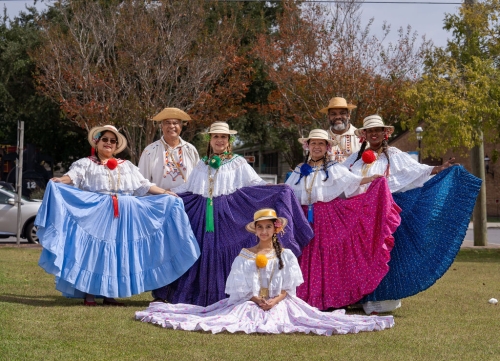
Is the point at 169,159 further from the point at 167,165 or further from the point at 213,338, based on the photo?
the point at 213,338

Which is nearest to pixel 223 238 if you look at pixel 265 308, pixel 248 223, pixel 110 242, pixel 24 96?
pixel 248 223

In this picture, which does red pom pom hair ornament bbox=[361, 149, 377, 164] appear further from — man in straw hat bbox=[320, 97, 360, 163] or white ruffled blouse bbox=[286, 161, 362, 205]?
man in straw hat bbox=[320, 97, 360, 163]

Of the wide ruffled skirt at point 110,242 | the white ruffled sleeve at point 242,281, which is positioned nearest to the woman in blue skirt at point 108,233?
the wide ruffled skirt at point 110,242

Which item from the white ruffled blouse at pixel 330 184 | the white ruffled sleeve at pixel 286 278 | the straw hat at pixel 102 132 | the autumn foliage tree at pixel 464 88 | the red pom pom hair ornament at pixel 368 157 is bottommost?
the white ruffled sleeve at pixel 286 278

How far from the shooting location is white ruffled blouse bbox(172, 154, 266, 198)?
850 centimetres

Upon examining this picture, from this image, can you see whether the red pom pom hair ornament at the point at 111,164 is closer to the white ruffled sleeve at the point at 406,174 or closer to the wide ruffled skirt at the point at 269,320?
the wide ruffled skirt at the point at 269,320

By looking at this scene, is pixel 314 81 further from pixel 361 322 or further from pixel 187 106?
pixel 361 322

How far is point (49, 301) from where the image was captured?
866cm

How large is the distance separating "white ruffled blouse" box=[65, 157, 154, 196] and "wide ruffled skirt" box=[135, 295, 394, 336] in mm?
1782

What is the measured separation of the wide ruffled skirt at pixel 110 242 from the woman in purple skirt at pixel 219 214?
183 millimetres

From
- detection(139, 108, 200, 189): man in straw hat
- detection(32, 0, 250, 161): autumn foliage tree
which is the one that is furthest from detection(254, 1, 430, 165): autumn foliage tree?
detection(139, 108, 200, 189): man in straw hat

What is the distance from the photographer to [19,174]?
16.5 m

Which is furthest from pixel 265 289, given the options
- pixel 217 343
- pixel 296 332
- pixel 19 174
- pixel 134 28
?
pixel 134 28

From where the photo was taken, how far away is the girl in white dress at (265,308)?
682 cm
